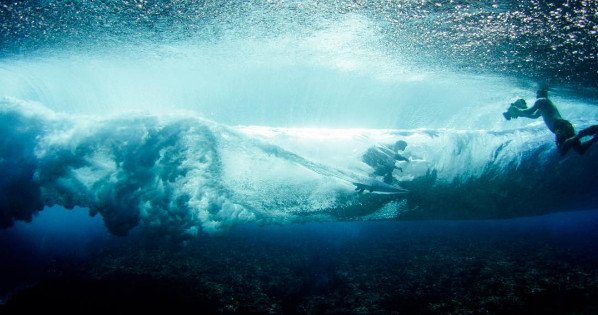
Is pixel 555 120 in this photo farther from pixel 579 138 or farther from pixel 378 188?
pixel 378 188

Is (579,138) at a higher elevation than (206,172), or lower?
higher

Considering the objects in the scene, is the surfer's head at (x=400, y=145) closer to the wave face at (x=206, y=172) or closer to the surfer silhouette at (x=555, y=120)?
the wave face at (x=206, y=172)

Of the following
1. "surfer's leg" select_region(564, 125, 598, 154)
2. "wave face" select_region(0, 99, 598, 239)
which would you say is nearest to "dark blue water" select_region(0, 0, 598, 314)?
"wave face" select_region(0, 99, 598, 239)

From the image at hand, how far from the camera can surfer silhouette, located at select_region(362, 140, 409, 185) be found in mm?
5426

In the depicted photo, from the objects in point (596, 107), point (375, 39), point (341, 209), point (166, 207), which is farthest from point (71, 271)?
point (596, 107)

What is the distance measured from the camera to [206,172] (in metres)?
5.06

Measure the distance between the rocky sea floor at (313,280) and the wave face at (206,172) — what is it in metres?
1.14

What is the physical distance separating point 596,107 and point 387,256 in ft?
40.6

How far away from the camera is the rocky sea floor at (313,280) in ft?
12.0

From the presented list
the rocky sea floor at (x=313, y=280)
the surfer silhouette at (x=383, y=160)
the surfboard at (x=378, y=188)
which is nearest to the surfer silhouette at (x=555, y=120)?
the surfer silhouette at (x=383, y=160)

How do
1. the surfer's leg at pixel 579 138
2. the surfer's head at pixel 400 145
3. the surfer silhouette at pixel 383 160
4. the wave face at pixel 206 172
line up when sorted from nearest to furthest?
the surfer's leg at pixel 579 138, the wave face at pixel 206 172, the surfer silhouette at pixel 383 160, the surfer's head at pixel 400 145

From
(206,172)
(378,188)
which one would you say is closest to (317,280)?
(378,188)

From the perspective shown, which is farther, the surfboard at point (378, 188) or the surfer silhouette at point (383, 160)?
the surfer silhouette at point (383, 160)

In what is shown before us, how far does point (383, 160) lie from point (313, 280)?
11.5 ft
